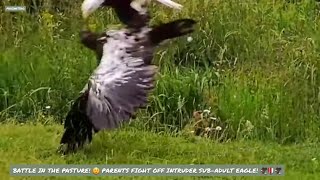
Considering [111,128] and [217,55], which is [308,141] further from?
[111,128]

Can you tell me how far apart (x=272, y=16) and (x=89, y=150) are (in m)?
1.03

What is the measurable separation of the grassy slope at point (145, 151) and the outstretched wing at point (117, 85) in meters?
0.08

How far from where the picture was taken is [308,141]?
432 centimetres

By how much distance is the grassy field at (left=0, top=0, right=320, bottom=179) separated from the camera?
4.27 m

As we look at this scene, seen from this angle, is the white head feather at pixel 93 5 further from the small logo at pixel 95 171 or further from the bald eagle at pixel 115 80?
the small logo at pixel 95 171

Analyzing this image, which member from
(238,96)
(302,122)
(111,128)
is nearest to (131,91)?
(111,128)

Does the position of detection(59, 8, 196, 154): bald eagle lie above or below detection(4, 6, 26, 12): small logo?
below

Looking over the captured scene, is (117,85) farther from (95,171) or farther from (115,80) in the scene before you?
(95,171)

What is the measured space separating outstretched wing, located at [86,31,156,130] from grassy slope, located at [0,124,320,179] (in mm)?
81

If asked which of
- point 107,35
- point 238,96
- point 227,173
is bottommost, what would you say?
point 227,173

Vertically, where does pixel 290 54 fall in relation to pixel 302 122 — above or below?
above

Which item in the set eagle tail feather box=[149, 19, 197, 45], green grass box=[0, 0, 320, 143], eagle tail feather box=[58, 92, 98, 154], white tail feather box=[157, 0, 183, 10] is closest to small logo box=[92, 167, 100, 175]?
eagle tail feather box=[58, 92, 98, 154]

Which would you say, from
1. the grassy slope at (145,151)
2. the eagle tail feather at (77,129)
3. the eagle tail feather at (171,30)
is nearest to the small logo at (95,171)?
the grassy slope at (145,151)

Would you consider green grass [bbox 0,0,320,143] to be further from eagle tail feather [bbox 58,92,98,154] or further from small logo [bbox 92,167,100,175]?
small logo [bbox 92,167,100,175]
